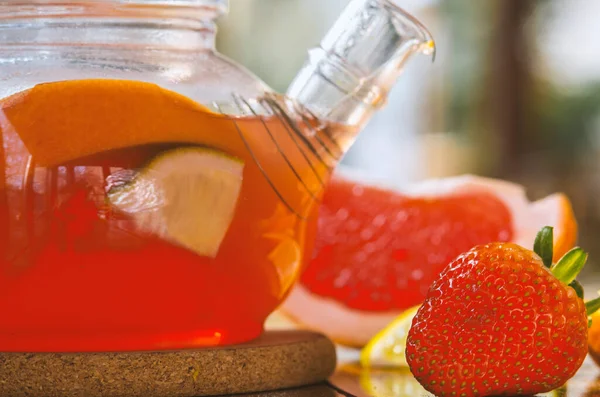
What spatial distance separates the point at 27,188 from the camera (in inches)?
25.0

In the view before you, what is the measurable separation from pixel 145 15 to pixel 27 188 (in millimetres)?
186

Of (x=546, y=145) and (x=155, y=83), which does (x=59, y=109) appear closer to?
(x=155, y=83)

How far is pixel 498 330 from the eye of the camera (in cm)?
61

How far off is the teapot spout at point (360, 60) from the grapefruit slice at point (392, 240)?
355mm

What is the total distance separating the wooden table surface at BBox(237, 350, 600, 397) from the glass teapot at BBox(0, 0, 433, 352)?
8 centimetres

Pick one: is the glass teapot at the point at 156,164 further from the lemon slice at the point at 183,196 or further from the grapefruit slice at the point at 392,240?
the grapefruit slice at the point at 392,240

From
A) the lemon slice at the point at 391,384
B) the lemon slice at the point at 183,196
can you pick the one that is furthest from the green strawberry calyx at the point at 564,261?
the lemon slice at the point at 183,196

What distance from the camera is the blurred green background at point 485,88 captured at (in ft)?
10.9

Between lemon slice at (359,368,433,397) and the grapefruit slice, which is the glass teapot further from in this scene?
the grapefruit slice

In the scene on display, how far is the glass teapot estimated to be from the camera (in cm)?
64

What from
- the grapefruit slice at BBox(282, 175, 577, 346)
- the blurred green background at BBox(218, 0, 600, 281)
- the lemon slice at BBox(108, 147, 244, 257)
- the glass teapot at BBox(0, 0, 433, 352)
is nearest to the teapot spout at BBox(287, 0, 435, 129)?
the glass teapot at BBox(0, 0, 433, 352)

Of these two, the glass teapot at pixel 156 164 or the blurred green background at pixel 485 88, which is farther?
the blurred green background at pixel 485 88

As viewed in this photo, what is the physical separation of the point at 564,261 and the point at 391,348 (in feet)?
0.75

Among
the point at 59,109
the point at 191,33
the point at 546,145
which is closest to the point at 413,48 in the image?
the point at 191,33
